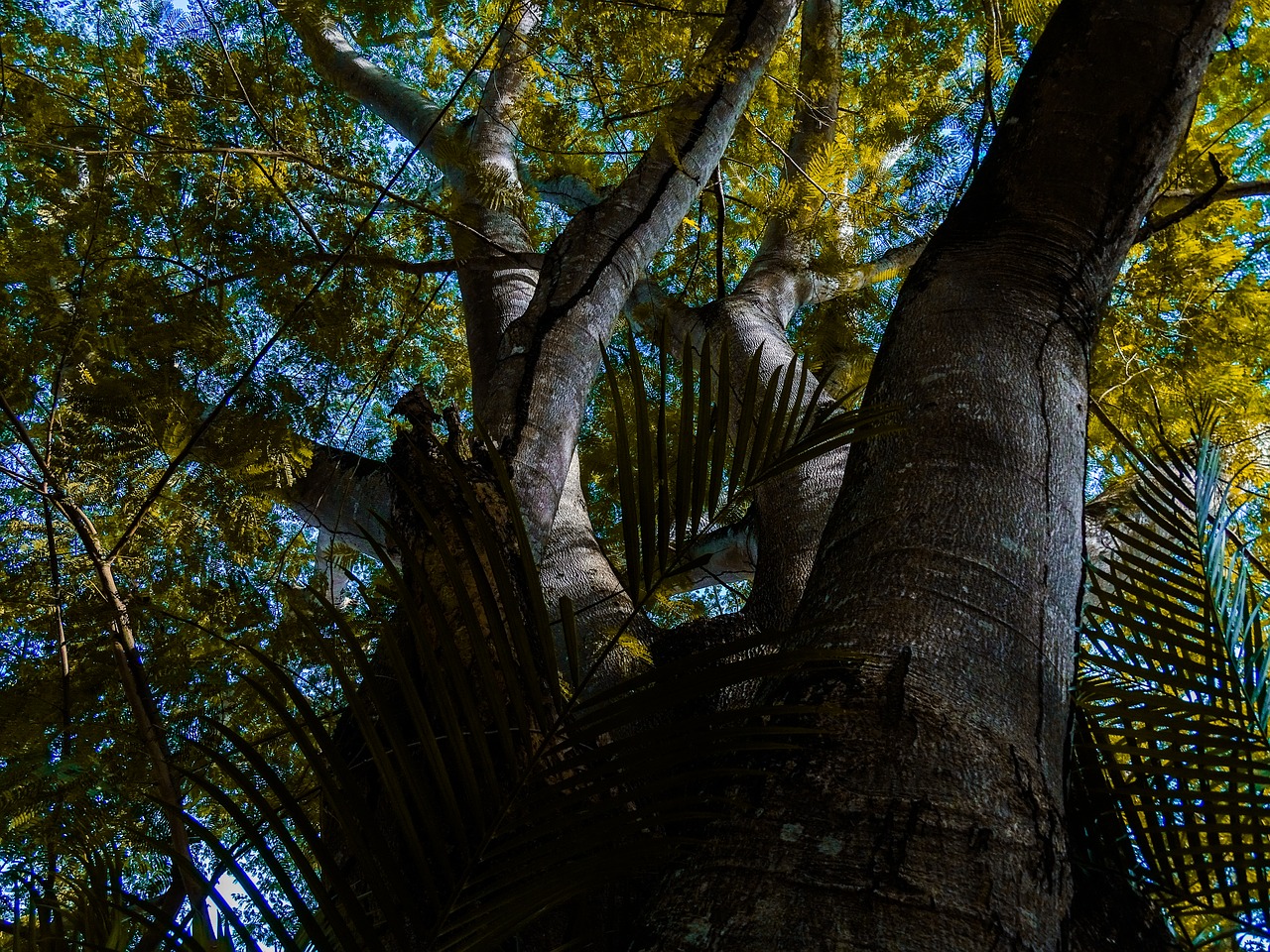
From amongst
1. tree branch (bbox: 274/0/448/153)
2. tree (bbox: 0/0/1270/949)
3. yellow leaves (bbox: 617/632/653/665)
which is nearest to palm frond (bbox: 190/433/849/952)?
tree (bbox: 0/0/1270/949)

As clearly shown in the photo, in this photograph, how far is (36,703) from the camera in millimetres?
2262

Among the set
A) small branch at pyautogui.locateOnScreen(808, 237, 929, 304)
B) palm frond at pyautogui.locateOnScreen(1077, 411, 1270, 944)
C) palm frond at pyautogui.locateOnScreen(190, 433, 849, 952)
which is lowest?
palm frond at pyautogui.locateOnScreen(1077, 411, 1270, 944)

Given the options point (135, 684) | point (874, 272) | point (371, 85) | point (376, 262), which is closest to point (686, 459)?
point (135, 684)

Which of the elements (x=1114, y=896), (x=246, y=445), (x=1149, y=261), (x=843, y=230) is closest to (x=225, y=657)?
(x=246, y=445)

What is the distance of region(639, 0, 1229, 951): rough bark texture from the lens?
719 millimetres

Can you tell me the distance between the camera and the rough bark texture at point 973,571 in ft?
2.36

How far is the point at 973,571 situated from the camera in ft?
3.26

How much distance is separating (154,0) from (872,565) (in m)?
4.63

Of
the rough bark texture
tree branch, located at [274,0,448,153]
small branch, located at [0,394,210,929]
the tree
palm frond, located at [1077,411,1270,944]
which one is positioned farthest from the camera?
tree branch, located at [274,0,448,153]

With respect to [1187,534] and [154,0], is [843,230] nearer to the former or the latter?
[1187,534]

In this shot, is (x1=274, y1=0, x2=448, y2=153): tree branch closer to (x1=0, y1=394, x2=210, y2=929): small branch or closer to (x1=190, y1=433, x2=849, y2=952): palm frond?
(x1=0, y1=394, x2=210, y2=929): small branch

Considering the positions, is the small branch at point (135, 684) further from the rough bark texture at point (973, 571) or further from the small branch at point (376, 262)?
the small branch at point (376, 262)

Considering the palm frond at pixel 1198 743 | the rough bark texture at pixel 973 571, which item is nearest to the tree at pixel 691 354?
the rough bark texture at pixel 973 571

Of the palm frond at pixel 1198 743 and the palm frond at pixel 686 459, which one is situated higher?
the palm frond at pixel 686 459
